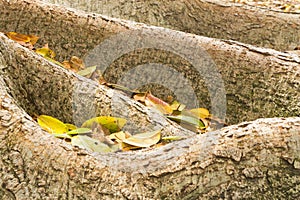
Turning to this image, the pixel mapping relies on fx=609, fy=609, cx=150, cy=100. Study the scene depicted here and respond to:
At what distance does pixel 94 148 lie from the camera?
290 centimetres

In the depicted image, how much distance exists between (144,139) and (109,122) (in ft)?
0.81

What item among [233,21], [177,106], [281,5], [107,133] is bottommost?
[177,106]

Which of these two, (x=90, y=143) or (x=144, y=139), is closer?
(x=90, y=143)

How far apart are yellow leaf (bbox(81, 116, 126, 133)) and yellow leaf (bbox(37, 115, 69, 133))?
0.11 meters

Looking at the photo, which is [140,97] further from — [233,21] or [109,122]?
[233,21]

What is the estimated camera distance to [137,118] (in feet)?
10.6

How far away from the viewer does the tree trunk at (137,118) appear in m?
2.42

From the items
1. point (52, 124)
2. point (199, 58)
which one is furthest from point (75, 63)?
point (52, 124)

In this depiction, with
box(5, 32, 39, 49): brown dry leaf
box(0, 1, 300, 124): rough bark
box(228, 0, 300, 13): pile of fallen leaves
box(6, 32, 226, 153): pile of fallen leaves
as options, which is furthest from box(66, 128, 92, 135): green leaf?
box(228, 0, 300, 13): pile of fallen leaves

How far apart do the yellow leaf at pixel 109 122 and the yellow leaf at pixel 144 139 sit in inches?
5.6

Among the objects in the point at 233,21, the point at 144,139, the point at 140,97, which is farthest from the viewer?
the point at 233,21

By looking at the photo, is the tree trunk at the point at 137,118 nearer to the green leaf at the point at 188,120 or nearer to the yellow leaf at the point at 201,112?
the yellow leaf at the point at 201,112

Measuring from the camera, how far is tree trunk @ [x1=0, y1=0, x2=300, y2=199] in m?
2.42

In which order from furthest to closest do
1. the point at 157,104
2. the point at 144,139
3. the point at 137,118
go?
the point at 157,104
the point at 137,118
the point at 144,139
